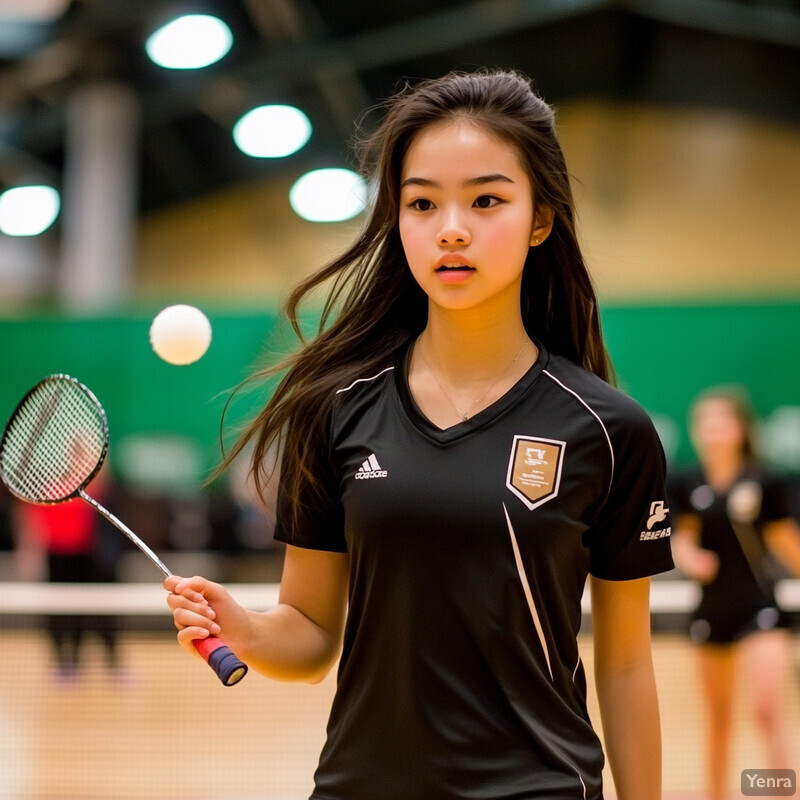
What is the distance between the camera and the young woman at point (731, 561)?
564 cm

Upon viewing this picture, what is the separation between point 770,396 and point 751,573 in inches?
260

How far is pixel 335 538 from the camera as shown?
6.86 ft

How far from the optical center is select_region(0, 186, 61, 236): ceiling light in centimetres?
1120

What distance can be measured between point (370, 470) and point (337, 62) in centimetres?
1339

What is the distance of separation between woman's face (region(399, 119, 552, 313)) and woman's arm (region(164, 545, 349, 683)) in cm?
56

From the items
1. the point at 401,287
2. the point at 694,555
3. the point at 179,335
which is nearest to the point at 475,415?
the point at 401,287

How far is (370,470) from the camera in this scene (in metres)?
1.91

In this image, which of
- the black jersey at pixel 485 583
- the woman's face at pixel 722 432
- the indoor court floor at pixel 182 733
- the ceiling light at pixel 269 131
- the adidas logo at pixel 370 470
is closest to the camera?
the black jersey at pixel 485 583

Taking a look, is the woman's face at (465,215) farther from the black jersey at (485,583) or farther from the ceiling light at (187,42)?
the ceiling light at (187,42)

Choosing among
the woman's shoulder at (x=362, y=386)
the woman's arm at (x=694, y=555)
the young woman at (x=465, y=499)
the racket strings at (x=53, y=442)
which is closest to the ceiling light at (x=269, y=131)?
the woman's arm at (x=694, y=555)

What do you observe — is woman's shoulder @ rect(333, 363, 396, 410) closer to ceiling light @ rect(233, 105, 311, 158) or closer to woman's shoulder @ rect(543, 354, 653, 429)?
woman's shoulder @ rect(543, 354, 653, 429)

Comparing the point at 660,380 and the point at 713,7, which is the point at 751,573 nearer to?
the point at 660,380

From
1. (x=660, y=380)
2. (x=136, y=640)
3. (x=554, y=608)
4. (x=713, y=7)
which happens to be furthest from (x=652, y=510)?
(x=713, y=7)

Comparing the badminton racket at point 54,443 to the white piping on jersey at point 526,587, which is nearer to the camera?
the white piping on jersey at point 526,587
